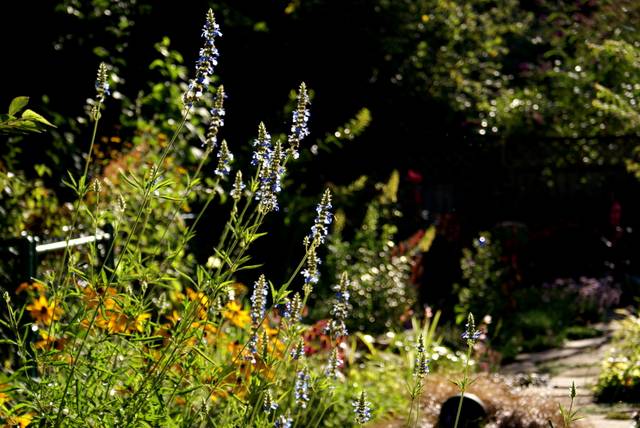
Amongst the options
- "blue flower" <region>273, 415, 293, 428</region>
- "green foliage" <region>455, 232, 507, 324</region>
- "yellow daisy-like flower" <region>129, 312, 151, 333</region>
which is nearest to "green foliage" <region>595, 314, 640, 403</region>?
"green foliage" <region>455, 232, 507, 324</region>

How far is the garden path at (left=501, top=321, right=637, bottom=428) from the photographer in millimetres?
4909

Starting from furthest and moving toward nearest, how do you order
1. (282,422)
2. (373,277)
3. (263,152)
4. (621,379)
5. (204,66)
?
1. (373,277)
2. (621,379)
3. (282,422)
4. (263,152)
5. (204,66)

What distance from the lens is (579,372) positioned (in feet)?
21.1

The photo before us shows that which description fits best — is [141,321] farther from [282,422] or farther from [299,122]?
[299,122]

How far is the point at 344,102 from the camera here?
31.9 ft

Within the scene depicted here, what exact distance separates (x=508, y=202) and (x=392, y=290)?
4.35 meters

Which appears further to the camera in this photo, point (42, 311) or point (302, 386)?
point (42, 311)

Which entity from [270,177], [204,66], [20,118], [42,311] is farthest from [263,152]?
[42,311]

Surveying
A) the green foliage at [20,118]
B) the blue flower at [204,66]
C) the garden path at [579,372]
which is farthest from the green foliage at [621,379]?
the green foliage at [20,118]

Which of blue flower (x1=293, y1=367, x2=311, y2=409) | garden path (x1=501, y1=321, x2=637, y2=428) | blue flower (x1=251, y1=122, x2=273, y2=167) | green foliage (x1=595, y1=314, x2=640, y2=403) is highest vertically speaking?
blue flower (x1=251, y1=122, x2=273, y2=167)

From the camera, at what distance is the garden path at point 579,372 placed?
4.91 metres

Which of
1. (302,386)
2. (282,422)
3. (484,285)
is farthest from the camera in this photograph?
(484,285)

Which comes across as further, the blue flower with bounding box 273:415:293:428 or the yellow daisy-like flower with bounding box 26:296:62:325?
the yellow daisy-like flower with bounding box 26:296:62:325

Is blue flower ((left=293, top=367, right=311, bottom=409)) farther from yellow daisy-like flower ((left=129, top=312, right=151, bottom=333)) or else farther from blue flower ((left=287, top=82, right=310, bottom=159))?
blue flower ((left=287, top=82, right=310, bottom=159))
